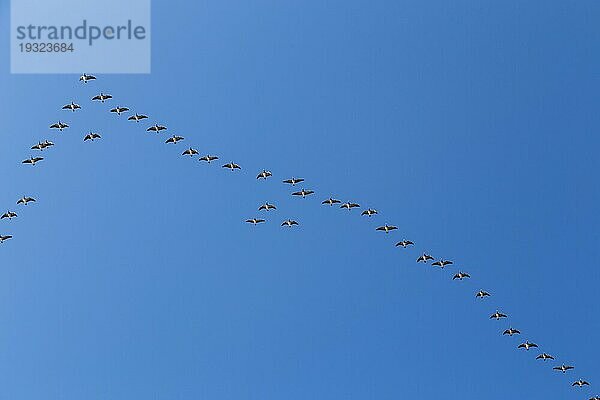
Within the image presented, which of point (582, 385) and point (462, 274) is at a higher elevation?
point (462, 274)

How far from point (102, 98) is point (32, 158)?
40.1 feet

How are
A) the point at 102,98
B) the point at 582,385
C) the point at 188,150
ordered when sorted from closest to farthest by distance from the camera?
1. the point at 102,98
2. the point at 188,150
3. the point at 582,385

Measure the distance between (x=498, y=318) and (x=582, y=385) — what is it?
1665 cm

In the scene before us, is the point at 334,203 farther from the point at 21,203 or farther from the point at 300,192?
the point at 21,203

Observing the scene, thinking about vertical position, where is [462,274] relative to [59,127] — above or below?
below

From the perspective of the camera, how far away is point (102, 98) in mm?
143625

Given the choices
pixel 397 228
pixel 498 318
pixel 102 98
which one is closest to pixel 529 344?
pixel 498 318

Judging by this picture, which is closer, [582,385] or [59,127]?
[59,127]

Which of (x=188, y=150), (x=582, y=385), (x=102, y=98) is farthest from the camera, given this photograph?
(x=582, y=385)

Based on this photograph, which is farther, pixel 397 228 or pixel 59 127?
pixel 397 228

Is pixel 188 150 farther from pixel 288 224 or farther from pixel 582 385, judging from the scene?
pixel 582 385

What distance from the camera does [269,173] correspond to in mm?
150125

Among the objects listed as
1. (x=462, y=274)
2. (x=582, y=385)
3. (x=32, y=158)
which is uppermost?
(x=32, y=158)

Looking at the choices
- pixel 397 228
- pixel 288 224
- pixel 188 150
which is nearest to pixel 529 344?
pixel 397 228
